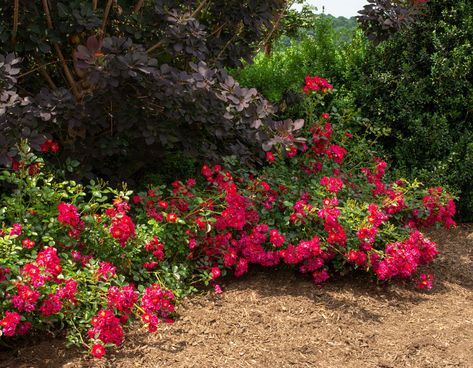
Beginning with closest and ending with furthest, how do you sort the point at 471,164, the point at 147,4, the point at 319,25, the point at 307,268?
the point at 307,268, the point at 147,4, the point at 471,164, the point at 319,25

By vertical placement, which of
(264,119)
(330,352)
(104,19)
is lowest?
(330,352)

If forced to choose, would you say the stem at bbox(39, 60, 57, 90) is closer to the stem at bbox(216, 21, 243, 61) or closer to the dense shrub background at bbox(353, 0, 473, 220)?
the stem at bbox(216, 21, 243, 61)

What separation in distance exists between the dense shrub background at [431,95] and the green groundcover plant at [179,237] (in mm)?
747

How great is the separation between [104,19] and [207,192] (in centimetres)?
130

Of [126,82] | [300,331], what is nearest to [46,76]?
[126,82]

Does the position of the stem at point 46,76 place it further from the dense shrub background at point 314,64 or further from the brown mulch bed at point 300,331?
the dense shrub background at point 314,64

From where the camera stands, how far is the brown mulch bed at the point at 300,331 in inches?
111

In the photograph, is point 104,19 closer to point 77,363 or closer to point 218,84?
point 218,84

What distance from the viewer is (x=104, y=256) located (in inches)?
130

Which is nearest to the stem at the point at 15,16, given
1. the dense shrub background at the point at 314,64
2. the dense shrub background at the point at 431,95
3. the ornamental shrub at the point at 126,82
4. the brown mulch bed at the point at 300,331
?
the ornamental shrub at the point at 126,82

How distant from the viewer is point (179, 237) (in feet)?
11.6

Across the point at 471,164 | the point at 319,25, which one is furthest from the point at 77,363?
the point at 319,25

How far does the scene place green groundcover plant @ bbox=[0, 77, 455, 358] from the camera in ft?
9.32

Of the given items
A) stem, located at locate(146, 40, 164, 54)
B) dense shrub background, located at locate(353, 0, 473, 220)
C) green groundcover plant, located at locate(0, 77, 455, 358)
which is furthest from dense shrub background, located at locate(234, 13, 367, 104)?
stem, located at locate(146, 40, 164, 54)
